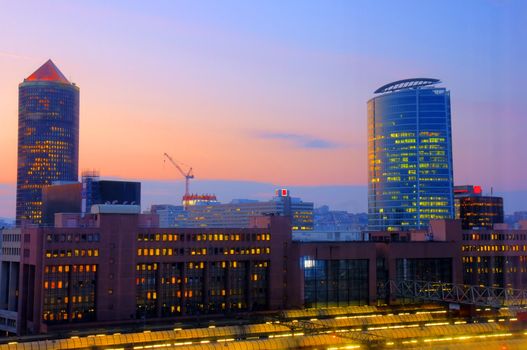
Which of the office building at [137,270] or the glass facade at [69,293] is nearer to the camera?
the glass facade at [69,293]

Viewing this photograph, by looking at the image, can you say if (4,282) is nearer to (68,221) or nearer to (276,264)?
(68,221)

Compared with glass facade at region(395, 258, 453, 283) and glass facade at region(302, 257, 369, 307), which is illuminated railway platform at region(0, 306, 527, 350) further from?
glass facade at region(395, 258, 453, 283)

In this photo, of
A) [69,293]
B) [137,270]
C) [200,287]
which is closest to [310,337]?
[137,270]

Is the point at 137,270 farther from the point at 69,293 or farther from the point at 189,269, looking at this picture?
the point at 69,293

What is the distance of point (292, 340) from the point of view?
2881 inches

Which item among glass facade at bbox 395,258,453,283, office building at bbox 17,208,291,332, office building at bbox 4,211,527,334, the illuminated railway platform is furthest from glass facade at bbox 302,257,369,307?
the illuminated railway platform

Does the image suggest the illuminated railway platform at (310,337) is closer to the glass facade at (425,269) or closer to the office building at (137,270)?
the office building at (137,270)

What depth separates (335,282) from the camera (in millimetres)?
120438

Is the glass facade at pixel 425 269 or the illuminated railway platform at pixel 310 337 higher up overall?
the glass facade at pixel 425 269

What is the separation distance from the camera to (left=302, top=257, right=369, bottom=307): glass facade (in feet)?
389

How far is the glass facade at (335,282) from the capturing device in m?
118

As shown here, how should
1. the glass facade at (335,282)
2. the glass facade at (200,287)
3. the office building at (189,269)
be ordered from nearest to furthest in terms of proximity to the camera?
the office building at (189,269) → the glass facade at (200,287) → the glass facade at (335,282)

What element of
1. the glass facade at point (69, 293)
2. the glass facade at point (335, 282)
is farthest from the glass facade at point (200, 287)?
the glass facade at point (335, 282)

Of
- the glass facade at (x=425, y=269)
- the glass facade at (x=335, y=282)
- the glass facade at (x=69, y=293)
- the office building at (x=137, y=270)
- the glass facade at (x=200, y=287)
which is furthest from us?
the glass facade at (x=425, y=269)
